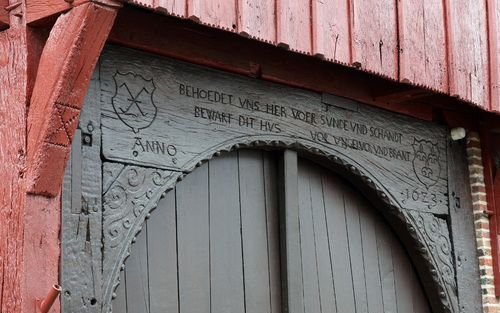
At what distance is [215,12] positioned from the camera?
503cm

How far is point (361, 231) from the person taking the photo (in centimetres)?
649

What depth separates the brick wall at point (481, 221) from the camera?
6922 millimetres

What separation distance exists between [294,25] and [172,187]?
41.0 inches

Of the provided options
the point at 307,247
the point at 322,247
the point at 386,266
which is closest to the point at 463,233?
the point at 386,266

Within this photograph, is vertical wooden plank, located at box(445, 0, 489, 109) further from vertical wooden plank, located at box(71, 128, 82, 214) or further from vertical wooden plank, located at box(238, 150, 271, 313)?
vertical wooden plank, located at box(71, 128, 82, 214)

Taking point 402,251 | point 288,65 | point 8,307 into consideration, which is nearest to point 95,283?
point 8,307

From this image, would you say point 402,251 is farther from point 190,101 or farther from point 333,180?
point 190,101

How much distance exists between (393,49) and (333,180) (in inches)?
35.7

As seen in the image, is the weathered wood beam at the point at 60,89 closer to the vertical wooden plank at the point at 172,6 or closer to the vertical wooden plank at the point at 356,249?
the vertical wooden plank at the point at 172,6

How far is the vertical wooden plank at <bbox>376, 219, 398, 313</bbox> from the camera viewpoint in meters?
6.52

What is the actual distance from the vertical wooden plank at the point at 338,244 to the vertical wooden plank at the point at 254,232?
539 mm

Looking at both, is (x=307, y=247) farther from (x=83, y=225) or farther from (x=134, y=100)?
(x=83, y=225)

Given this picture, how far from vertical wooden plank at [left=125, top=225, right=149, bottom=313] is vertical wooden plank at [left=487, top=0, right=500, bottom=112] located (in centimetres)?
248

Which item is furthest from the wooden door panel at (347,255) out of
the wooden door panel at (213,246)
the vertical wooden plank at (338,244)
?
the wooden door panel at (213,246)
